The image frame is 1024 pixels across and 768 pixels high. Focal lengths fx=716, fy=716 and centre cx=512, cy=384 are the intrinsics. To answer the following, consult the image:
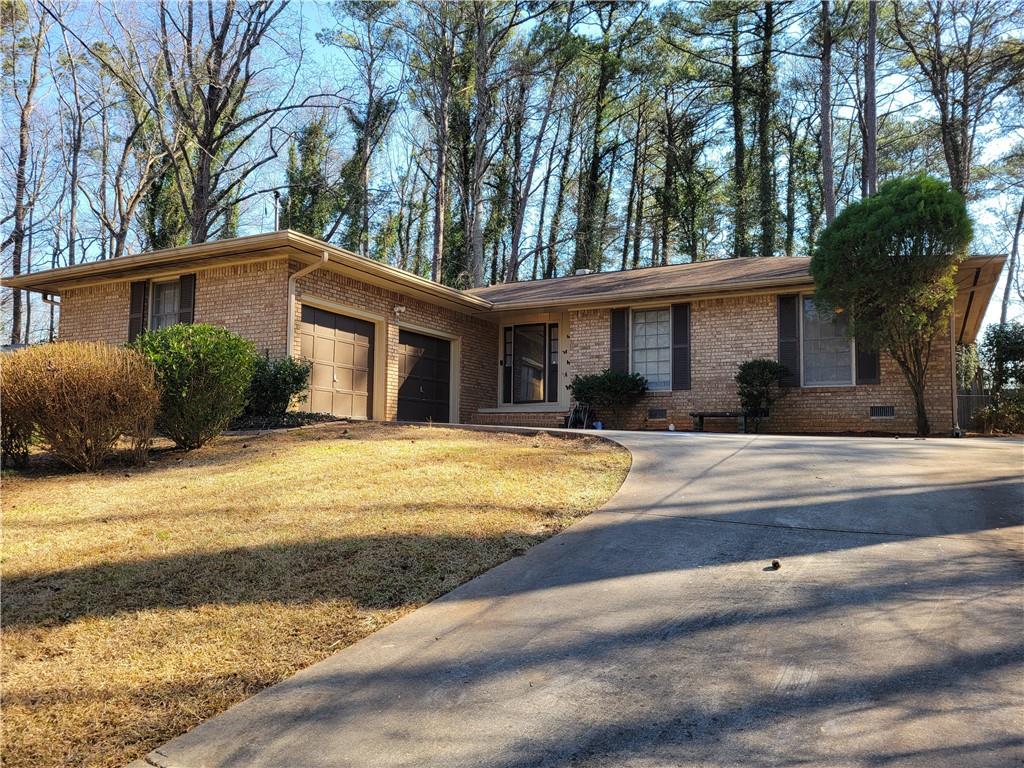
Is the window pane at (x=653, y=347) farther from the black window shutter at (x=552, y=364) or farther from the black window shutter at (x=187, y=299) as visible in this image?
the black window shutter at (x=187, y=299)

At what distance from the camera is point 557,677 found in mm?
3066

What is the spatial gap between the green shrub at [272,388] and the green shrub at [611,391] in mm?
6149

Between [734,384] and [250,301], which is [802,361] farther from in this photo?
[250,301]

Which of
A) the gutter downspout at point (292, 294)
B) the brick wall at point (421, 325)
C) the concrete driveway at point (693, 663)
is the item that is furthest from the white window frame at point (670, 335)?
the concrete driveway at point (693, 663)

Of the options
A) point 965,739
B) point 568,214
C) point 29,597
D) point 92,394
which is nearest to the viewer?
point 965,739

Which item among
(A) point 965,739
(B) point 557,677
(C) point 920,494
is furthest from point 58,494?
(C) point 920,494

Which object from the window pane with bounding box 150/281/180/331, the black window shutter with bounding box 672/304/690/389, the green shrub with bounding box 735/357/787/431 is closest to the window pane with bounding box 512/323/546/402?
the black window shutter with bounding box 672/304/690/389

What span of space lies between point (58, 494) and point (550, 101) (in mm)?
25447

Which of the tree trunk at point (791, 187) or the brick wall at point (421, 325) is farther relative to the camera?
the tree trunk at point (791, 187)

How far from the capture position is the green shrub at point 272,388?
1147cm

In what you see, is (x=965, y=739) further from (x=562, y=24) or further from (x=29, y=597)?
(x=562, y=24)

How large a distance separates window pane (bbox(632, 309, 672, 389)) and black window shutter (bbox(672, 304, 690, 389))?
0.13m

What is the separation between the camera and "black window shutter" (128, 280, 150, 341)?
14.3 m

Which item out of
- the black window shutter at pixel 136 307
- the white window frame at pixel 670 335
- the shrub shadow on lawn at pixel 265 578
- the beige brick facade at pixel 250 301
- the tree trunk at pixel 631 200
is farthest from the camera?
the tree trunk at pixel 631 200
